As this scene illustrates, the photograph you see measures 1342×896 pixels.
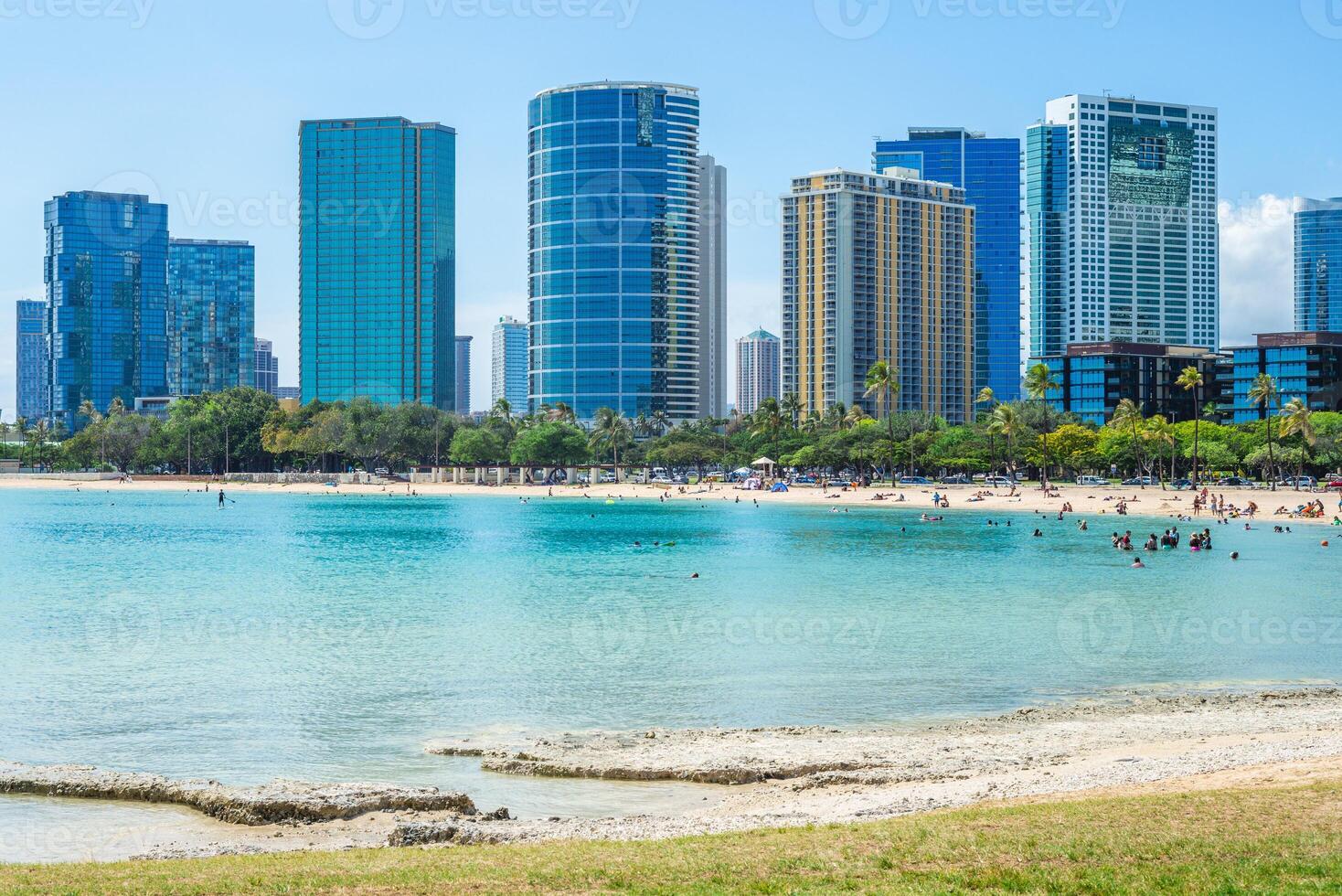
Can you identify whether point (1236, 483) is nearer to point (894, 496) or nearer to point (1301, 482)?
point (1301, 482)

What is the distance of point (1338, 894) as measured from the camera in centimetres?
1159

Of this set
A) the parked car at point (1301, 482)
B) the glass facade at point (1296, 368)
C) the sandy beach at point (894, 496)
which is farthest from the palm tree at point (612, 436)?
the glass facade at point (1296, 368)

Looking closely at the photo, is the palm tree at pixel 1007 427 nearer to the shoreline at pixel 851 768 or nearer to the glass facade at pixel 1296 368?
the glass facade at pixel 1296 368

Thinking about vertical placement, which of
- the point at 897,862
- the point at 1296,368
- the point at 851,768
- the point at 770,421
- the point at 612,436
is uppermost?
the point at 1296,368

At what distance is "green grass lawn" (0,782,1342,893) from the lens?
12.5 meters

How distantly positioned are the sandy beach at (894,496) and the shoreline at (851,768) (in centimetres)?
7635

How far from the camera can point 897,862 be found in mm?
13336

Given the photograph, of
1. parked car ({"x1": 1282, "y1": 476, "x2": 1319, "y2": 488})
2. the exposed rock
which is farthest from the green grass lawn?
parked car ({"x1": 1282, "y1": 476, "x2": 1319, "y2": 488})

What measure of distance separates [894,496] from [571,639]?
96.3 meters

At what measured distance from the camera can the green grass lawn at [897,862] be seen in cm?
1249

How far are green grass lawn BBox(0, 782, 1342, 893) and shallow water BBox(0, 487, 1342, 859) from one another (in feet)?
19.4

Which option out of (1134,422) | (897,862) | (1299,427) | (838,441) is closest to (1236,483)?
(1134,422)

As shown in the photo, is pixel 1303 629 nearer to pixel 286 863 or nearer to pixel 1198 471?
pixel 286 863

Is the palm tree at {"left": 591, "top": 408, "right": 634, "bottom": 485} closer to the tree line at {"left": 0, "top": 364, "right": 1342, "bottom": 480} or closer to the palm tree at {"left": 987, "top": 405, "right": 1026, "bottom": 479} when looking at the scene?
the tree line at {"left": 0, "top": 364, "right": 1342, "bottom": 480}
